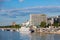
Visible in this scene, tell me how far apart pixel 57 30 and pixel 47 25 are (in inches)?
108

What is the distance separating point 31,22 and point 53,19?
2.19m

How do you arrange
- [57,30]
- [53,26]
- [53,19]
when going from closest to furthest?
[57,30] < [53,26] < [53,19]

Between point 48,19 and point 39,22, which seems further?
point 48,19

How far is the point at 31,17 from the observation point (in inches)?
779

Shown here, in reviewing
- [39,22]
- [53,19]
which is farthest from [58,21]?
[39,22]

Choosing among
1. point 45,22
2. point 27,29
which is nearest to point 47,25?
point 45,22

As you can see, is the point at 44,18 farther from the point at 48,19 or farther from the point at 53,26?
the point at 53,26

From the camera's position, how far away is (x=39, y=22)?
19562 mm

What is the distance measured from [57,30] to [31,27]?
9.27ft

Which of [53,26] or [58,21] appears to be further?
[58,21]

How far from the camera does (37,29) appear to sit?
19250 millimetres

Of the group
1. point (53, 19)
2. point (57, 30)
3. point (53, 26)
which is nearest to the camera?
point (57, 30)

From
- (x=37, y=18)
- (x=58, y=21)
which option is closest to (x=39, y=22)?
(x=37, y=18)

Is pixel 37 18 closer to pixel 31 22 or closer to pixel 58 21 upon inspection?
pixel 31 22
